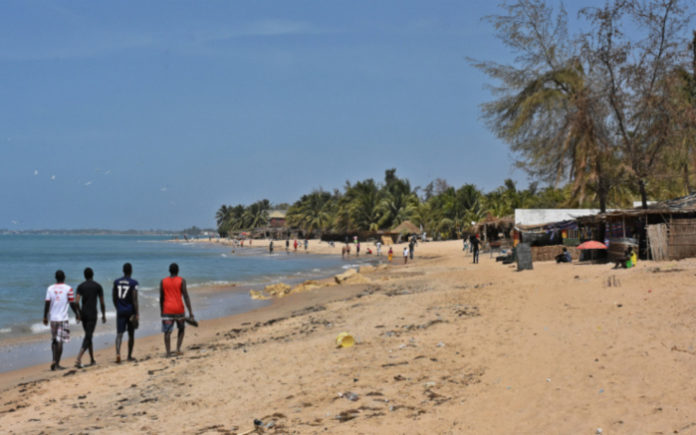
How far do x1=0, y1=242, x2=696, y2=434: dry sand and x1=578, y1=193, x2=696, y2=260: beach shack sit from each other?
6.94 meters

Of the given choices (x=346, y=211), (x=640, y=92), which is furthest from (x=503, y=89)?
(x=346, y=211)

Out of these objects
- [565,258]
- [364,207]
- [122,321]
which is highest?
[364,207]

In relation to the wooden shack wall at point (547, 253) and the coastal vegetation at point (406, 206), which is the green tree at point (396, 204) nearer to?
the coastal vegetation at point (406, 206)

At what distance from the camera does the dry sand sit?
17.4ft

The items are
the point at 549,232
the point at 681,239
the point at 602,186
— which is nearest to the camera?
the point at 681,239

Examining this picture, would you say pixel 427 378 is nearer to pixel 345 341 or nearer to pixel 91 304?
pixel 345 341

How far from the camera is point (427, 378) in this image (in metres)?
6.74

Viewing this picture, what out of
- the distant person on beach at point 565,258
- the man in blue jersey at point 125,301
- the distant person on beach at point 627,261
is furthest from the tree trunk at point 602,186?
the man in blue jersey at point 125,301

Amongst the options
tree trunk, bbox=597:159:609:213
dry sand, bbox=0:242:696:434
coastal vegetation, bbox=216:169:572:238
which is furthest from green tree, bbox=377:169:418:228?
dry sand, bbox=0:242:696:434

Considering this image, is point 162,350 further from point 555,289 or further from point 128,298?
point 555,289

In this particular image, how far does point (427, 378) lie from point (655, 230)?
14789mm

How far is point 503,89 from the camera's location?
2723 cm

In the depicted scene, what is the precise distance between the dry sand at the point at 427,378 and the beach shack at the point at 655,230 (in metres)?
6.94

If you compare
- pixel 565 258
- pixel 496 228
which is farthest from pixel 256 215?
pixel 565 258
